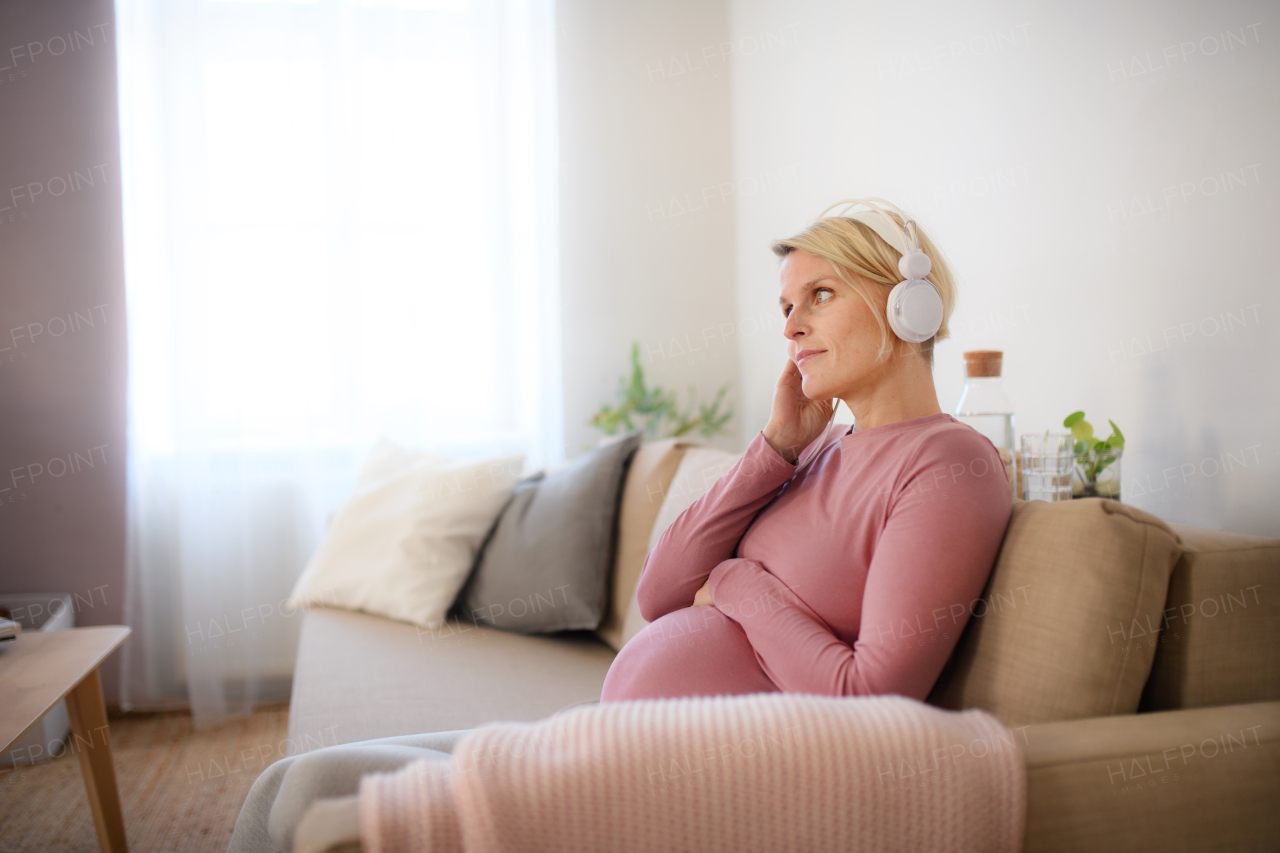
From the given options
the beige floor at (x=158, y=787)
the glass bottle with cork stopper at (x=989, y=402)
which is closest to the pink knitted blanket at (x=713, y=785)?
the glass bottle with cork stopper at (x=989, y=402)

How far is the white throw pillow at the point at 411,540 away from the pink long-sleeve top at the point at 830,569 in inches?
37.7

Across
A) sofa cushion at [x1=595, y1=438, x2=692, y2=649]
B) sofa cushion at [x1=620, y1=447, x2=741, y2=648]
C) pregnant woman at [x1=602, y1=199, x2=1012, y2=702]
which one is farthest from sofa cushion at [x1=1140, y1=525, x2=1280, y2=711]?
sofa cushion at [x1=595, y1=438, x2=692, y2=649]

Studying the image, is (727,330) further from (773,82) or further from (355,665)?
(355,665)

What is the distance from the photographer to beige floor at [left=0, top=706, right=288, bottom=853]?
188 cm

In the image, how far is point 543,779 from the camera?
613 mm

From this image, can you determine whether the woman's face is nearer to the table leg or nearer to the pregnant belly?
the pregnant belly

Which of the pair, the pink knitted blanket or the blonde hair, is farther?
the blonde hair

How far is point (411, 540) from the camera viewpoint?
207 cm

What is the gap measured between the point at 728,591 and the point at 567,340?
6.54 feet

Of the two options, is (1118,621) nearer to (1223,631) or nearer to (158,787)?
(1223,631)

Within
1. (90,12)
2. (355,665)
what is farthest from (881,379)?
(90,12)

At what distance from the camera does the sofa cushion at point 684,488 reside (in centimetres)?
167

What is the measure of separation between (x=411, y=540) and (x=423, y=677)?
1.75 feet

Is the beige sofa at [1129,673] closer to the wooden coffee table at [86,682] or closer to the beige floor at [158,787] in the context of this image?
the wooden coffee table at [86,682]
